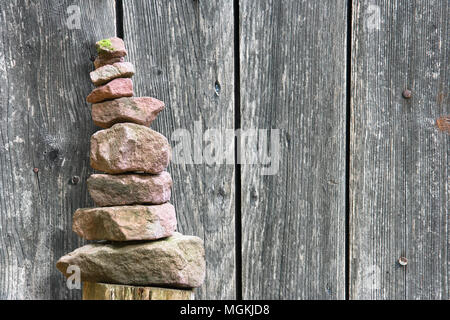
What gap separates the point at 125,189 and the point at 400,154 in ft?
3.01

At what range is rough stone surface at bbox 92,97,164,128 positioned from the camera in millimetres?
1187

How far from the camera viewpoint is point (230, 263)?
137cm

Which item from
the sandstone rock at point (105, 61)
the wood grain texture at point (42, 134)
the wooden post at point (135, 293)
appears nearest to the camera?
the wooden post at point (135, 293)

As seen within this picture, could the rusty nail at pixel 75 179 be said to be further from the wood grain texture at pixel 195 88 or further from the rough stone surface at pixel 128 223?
the wood grain texture at pixel 195 88

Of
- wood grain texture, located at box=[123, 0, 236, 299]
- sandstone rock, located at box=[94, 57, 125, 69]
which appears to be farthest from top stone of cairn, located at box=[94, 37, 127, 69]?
wood grain texture, located at box=[123, 0, 236, 299]

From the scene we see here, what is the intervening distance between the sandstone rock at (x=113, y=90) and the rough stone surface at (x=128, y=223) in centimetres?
33

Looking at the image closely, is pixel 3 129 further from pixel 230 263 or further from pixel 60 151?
pixel 230 263

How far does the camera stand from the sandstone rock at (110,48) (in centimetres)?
121

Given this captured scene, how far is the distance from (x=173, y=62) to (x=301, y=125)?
48 cm

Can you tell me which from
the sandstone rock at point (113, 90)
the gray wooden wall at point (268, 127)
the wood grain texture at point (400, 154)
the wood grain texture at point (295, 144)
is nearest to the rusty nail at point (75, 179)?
the gray wooden wall at point (268, 127)

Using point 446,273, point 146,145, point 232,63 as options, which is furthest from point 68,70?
point 446,273

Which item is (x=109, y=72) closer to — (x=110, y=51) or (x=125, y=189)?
(x=110, y=51)

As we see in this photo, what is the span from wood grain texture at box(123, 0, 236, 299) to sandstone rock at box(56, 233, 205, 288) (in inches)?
8.1

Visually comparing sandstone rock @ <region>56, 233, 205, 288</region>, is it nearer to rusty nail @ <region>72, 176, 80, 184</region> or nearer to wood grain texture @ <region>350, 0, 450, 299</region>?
rusty nail @ <region>72, 176, 80, 184</region>
